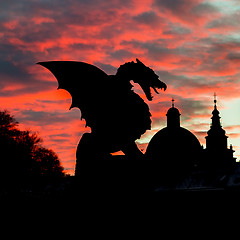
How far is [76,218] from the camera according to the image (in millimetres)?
8914

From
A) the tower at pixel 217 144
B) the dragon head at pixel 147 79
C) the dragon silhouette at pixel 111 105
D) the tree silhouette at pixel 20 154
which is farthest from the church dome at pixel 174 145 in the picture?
the dragon head at pixel 147 79

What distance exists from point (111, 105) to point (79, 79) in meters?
0.91

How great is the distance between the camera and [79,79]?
10172 millimetres

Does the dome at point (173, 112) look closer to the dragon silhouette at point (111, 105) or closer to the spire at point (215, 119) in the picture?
the spire at point (215, 119)

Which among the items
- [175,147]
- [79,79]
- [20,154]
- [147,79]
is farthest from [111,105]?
[175,147]

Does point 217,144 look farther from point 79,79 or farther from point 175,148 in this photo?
point 79,79

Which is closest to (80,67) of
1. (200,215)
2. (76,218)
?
(76,218)

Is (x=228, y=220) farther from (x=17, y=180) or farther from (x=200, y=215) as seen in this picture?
(x=17, y=180)

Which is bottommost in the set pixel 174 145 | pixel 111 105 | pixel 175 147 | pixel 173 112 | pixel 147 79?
pixel 111 105

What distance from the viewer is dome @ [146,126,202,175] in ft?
241

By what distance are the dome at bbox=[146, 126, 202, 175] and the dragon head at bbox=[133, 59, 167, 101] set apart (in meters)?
61.3

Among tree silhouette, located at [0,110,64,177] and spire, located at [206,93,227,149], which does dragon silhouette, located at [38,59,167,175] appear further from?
spire, located at [206,93,227,149]

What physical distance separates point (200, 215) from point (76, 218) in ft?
15.1

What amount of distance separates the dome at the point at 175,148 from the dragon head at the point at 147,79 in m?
61.3
